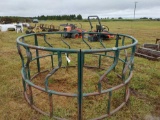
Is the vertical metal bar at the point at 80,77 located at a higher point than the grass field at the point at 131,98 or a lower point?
higher

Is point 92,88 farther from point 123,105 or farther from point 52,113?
point 52,113

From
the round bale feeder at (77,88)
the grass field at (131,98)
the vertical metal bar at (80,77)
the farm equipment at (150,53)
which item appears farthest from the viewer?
the farm equipment at (150,53)

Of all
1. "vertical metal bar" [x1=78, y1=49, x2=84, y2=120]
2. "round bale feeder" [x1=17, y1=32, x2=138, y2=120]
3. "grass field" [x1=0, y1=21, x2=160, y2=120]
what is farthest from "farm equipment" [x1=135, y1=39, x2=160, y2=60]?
"vertical metal bar" [x1=78, y1=49, x2=84, y2=120]

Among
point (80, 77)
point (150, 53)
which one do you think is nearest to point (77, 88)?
point (80, 77)

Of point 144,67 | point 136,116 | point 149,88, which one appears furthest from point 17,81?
point 144,67

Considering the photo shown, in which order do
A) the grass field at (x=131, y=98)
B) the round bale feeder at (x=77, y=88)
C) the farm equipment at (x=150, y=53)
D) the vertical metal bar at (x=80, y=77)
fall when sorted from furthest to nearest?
the farm equipment at (x=150, y=53) < the grass field at (x=131, y=98) < the round bale feeder at (x=77, y=88) < the vertical metal bar at (x=80, y=77)

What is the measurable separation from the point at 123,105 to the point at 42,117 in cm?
133

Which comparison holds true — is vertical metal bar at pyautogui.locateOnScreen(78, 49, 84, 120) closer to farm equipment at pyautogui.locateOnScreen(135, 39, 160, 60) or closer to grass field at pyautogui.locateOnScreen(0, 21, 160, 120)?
grass field at pyautogui.locateOnScreen(0, 21, 160, 120)

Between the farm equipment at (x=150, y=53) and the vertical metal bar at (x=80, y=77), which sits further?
the farm equipment at (x=150, y=53)

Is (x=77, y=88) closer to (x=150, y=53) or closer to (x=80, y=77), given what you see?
(x=80, y=77)

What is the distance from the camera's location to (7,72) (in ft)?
13.6

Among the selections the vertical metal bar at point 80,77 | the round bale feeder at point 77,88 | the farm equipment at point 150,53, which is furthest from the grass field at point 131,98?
the farm equipment at point 150,53

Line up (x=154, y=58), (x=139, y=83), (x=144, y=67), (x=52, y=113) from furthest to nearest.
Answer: (x=154, y=58), (x=144, y=67), (x=139, y=83), (x=52, y=113)

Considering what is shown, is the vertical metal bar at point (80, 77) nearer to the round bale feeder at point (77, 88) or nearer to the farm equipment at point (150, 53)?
the round bale feeder at point (77, 88)
